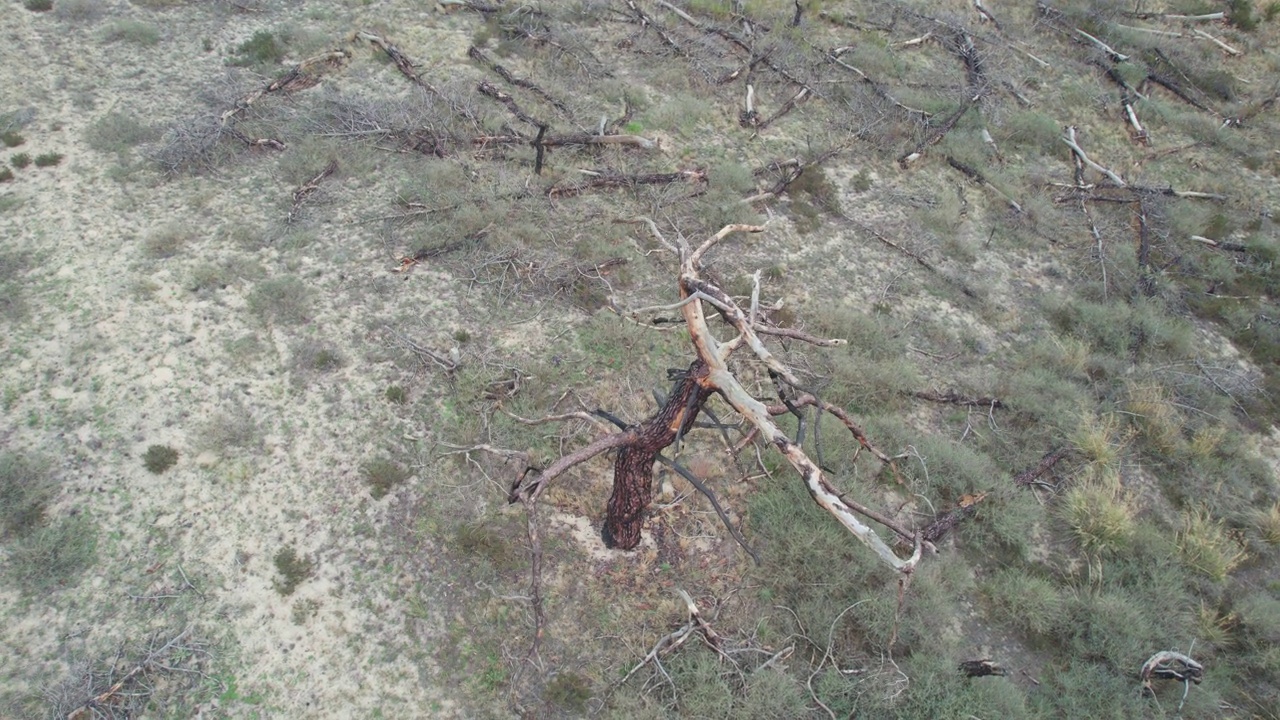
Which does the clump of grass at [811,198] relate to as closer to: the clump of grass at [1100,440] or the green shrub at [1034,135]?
the green shrub at [1034,135]

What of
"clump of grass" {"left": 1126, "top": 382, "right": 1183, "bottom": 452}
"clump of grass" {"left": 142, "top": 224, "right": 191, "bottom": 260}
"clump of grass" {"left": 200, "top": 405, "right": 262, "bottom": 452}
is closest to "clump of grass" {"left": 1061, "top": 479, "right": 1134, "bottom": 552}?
"clump of grass" {"left": 1126, "top": 382, "right": 1183, "bottom": 452}

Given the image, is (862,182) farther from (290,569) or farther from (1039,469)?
(290,569)

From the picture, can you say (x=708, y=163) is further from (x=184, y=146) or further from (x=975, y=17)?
(x=975, y=17)

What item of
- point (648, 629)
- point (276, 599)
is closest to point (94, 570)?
point (276, 599)

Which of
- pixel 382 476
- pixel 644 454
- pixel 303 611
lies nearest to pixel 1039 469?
pixel 644 454

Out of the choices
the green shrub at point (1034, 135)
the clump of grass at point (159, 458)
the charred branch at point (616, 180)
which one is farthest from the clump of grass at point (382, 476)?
the green shrub at point (1034, 135)
